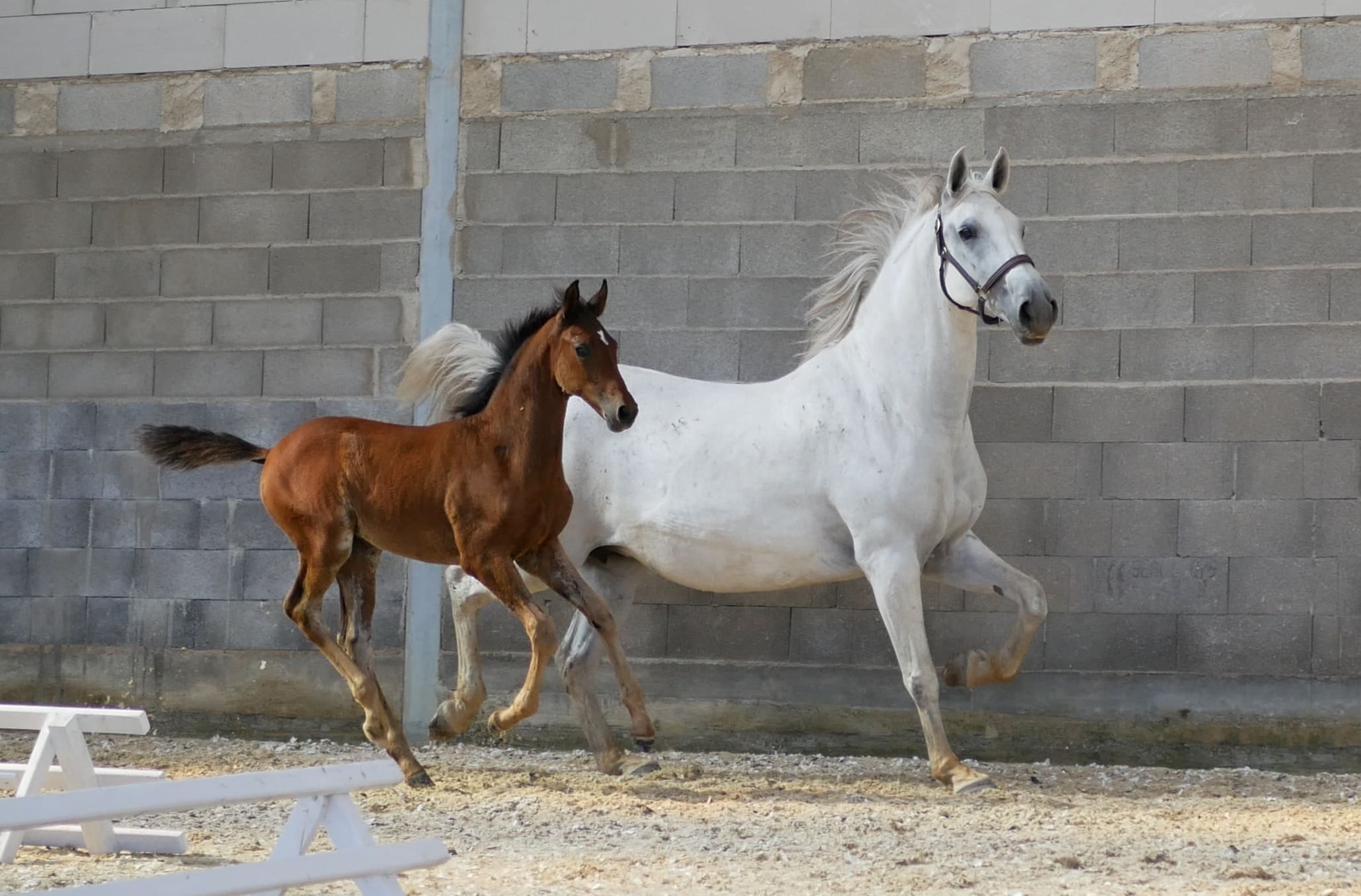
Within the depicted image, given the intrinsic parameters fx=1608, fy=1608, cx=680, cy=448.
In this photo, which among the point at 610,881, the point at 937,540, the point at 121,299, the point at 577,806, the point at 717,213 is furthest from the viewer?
the point at 121,299

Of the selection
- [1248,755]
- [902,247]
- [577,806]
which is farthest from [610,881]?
[1248,755]

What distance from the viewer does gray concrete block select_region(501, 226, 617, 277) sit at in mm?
6785

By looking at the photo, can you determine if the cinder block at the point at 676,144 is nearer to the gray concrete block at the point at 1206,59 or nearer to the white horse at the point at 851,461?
the white horse at the point at 851,461

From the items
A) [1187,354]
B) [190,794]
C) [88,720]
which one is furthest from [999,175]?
[190,794]

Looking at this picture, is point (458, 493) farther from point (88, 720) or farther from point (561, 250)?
point (561, 250)

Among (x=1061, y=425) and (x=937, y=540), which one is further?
(x=1061, y=425)

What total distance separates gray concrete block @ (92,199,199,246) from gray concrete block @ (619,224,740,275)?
79.9 inches

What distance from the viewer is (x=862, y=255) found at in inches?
235

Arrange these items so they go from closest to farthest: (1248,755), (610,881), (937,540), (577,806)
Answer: (610,881) < (577,806) < (937,540) < (1248,755)

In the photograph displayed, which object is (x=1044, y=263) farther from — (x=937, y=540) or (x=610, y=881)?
(x=610, y=881)

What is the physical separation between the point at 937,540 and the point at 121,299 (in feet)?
13.1

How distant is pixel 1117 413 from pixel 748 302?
1.54 m

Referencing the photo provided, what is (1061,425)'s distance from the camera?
6.31 meters

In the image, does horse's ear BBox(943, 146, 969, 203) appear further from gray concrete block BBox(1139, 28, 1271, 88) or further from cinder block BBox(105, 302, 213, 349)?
cinder block BBox(105, 302, 213, 349)
